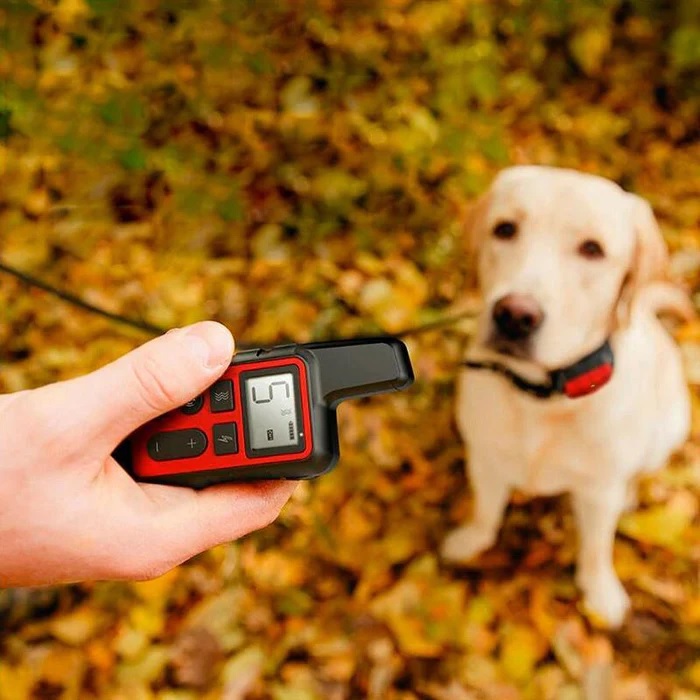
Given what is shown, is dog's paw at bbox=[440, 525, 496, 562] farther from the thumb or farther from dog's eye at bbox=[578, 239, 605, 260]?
the thumb

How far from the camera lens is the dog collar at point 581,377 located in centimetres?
154

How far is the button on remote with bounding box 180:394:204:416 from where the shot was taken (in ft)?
3.42

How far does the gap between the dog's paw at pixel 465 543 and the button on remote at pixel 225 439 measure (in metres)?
1.24

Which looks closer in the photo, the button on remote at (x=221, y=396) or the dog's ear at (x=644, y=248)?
the button on remote at (x=221, y=396)

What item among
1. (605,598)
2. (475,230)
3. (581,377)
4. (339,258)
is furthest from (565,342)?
(339,258)

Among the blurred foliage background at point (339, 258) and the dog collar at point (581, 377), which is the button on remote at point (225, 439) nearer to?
the dog collar at point (581, 377)

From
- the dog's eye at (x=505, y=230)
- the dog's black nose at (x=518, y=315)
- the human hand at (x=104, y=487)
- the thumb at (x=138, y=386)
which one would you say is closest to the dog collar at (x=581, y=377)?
the dog's black nose at (x=518, y=315)

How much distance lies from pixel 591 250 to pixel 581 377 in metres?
0.28

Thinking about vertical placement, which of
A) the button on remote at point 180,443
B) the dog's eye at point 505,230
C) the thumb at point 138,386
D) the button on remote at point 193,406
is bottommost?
the button on remote at point 180,443

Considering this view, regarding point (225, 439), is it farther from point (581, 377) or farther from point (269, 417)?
point (581, 377)

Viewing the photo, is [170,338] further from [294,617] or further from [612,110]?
[612,110]

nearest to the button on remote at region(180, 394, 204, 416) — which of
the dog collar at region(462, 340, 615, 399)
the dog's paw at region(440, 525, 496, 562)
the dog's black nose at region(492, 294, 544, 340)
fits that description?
the dog's black nose at region(492, 294, 544, 340)

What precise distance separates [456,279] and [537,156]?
77 cm

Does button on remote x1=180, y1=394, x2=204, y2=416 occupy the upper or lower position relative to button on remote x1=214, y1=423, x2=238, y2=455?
upper
